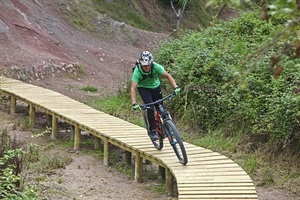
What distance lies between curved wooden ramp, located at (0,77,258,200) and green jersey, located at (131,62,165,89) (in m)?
0.94

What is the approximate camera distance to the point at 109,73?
18281mm

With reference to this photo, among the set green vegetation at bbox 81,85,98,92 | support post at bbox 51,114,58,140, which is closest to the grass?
support post at bbox 51,114,58,140

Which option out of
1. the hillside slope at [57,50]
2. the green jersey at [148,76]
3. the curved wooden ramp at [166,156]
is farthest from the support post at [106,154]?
the hillside slope at [57,50]

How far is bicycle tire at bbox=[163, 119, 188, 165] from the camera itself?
6.59 m

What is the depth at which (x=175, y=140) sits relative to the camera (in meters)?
6.78

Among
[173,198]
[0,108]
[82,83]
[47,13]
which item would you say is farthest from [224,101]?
[47,13]

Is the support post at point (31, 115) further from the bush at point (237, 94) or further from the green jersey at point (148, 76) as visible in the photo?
the green jersey at point (148, 76)

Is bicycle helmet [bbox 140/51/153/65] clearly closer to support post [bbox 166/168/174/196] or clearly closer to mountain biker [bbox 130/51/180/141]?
mountain biker [bbox 130/51/180/141]

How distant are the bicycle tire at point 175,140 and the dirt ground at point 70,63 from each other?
2.32 feet

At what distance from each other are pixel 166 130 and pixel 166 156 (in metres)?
0.37

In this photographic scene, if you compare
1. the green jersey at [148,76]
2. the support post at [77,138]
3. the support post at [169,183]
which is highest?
the green jersey at [148,76]

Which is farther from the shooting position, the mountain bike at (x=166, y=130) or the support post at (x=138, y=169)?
the support post at (x=138, y=169)

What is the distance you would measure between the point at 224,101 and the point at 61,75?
26.4 feet

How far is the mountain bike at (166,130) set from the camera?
6629mm
